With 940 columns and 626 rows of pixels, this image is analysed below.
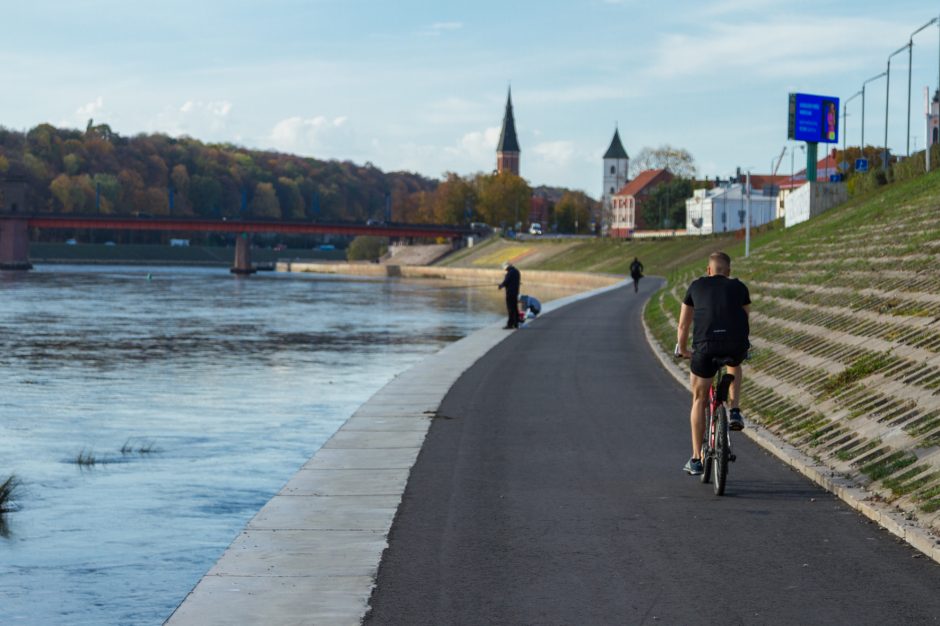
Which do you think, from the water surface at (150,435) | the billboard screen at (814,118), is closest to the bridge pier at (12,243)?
the billboard screen at (814,118)

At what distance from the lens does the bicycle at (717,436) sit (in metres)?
11.1

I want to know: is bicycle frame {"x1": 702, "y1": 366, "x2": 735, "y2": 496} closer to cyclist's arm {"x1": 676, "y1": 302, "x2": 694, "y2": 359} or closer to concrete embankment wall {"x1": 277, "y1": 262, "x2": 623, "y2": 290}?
cyclist's arm {"x1": 676, "y1": 302, "x2": 694, "y2": 359}

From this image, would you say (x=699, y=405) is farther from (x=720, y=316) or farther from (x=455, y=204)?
(x=455, y=204)

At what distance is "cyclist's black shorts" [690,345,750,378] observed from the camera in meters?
11.3

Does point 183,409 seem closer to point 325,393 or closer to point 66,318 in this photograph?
point 325,393

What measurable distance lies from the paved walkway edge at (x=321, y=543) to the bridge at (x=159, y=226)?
12939 cm

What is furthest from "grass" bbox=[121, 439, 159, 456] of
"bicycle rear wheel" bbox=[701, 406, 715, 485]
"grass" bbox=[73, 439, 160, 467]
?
"bicycle rear wheel" bbox=[701, 406, 715, 485]

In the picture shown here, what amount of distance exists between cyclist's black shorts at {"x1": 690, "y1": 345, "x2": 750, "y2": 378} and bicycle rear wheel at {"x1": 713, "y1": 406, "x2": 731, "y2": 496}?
45cm

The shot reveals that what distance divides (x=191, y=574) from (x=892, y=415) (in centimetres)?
732

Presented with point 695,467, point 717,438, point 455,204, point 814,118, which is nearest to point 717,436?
point 717,438

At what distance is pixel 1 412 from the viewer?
20422mm

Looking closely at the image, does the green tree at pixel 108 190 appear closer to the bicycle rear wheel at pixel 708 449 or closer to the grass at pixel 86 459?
the grass at pixel 86 459

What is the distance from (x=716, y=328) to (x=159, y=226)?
448 ft

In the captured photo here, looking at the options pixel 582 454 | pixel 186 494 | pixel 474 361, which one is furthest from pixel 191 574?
pixel 474 361
